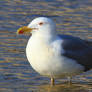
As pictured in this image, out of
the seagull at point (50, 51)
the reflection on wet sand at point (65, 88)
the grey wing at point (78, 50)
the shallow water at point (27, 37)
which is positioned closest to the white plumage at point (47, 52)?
the seagull at point (50, 51)

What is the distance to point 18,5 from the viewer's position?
51.2 ft

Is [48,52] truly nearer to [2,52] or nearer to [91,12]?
[2,52]

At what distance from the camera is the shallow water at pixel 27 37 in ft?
33.3

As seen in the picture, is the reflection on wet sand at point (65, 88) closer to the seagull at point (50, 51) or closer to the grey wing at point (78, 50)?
the seagull at point (50, 51)

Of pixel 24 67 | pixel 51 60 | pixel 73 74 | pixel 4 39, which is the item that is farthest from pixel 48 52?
pixel 4 39

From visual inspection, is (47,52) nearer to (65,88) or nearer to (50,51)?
(50,51)

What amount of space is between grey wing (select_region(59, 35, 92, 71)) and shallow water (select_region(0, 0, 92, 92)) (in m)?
0.47

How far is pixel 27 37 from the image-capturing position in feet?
42.5

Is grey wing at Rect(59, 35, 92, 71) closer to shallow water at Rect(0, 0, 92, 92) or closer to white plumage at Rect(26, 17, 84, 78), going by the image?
white plumage at Rect(26, 17, 84, 78)

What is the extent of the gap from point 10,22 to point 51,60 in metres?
4.71

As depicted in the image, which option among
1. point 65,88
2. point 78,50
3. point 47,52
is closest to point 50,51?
point 47,52

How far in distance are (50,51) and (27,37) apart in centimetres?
356

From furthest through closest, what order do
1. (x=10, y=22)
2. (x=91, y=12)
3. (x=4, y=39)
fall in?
(x=91, y=12), (x=10, y=22), (x=4, y=39)

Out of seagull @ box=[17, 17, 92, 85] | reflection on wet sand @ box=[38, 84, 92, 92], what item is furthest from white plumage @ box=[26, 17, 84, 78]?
reflection on wet sand @ box=[38, 84, 92, 92]
